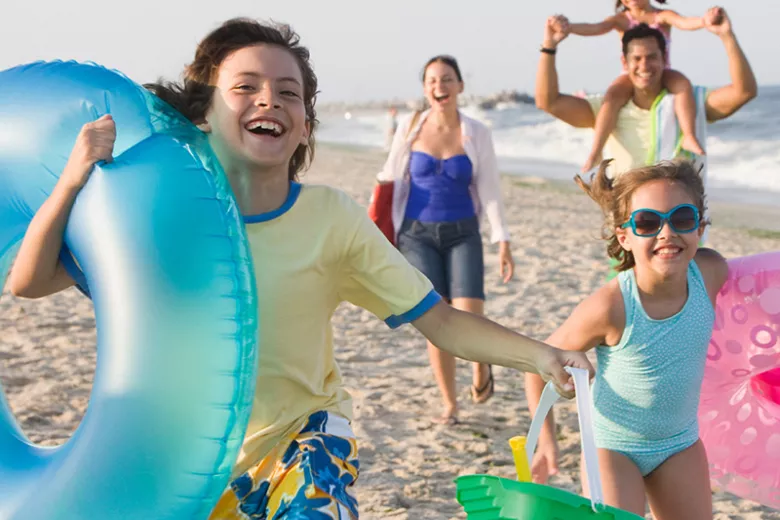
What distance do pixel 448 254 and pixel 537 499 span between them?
298 centimetres

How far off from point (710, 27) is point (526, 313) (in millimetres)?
3106

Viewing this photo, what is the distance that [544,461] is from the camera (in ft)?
9.82

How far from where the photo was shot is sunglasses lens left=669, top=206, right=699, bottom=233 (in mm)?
2803

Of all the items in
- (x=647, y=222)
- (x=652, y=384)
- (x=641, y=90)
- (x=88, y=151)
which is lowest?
(x=652, y=384)

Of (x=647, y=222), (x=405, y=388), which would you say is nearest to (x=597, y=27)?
(x=405, y=388)

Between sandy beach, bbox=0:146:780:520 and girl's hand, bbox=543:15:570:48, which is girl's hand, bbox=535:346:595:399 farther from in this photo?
girl's hand, bbox=543:15:570:48

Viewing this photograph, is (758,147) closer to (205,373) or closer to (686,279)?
(686,279)

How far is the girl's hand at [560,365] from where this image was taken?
221cm

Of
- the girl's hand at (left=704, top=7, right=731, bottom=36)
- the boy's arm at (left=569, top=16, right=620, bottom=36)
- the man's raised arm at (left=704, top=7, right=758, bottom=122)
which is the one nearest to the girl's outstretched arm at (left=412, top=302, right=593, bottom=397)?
the man's raised arm at (left=704, top=7, right=758, bottom=122)

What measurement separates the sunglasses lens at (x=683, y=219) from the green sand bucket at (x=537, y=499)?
920mm

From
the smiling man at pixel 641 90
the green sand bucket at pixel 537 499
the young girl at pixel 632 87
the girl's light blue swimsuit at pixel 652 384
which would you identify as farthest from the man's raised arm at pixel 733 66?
the green sand bucket at pixel 537 499

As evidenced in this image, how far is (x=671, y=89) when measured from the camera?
4.27m

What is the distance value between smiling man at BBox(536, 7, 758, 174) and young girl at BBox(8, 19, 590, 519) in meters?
2.11

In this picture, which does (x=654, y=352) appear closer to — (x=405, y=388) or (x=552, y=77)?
(x=552, y=77)
